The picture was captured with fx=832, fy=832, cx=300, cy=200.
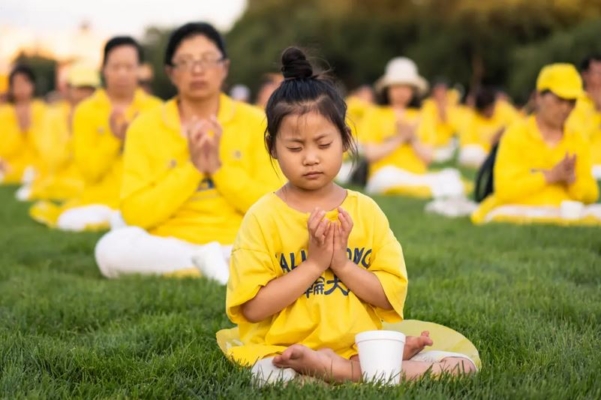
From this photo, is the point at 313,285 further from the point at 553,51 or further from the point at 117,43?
the point at 553,51

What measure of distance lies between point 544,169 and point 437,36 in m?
26.7

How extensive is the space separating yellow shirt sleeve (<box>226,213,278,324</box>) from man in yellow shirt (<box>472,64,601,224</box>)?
4503mm

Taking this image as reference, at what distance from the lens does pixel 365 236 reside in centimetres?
318

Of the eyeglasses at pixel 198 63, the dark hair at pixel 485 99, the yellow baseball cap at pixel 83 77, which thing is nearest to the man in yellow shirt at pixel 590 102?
the dark hair at pixel 485 99

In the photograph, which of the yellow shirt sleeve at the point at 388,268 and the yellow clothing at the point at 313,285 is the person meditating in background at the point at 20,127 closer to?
the yellow clothing at the point at 313,285

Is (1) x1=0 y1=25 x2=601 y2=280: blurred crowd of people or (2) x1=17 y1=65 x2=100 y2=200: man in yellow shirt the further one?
(2) x1=17 y1=65 x2=100 y2=200: man in yellow shirt

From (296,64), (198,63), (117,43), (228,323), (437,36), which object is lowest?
(228,323)

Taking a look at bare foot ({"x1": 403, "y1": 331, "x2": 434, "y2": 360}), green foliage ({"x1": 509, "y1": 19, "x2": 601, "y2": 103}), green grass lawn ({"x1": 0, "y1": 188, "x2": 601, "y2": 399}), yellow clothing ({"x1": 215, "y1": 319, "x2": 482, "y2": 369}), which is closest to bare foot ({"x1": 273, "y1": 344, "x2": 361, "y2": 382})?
green grass lawn ({"x1": 0, "y1": 188, "x2": 601, "y2": 399})

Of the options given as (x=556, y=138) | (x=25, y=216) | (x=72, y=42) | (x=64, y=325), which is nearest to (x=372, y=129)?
(x=556, y=138)

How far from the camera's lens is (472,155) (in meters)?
15.9

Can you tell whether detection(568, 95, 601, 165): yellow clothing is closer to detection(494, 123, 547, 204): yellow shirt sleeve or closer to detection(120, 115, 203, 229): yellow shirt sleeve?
detection(494, 123, 547, 204): yellow shirt sleeve

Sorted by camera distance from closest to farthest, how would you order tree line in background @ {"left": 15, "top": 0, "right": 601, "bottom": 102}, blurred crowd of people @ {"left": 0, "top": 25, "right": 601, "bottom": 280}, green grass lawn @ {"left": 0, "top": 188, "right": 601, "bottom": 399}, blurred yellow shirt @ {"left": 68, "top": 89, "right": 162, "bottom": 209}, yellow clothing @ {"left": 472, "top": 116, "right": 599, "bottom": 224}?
green grass lawn @ {"left": 0, "top": 188, "right": 601, "bottom": 399} → blurred crowd of people @ {"left": 0, "top": 25, "right": 601, "bottom": 280} → yellow clothing @ {"left": 472, "top": 116, "right": 599, "bottom": 224} → blurred yellow shirt @ {"left": 68, "top": 89, "right": 162, "bottom": 209} → tree line in background @ {"left": 15, "top": 0, "right": 601, "bottom": 102}

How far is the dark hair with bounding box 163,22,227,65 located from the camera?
533 centimetres

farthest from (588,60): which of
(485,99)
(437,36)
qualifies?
(437,36)
